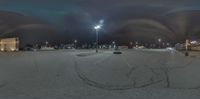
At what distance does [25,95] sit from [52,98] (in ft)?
4.04

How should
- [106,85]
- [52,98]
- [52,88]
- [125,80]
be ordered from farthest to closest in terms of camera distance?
[125,80]
[106,85]
[52,88]
[52,98]

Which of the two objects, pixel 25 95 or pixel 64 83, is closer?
pixel 25 95

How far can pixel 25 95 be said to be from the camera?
12.0 metres

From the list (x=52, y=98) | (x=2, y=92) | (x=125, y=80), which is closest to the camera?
(x=52, y=98)

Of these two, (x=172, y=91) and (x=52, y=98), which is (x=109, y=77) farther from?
(x=52, y=98)

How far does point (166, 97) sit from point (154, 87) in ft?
8.69

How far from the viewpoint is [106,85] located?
591 inches

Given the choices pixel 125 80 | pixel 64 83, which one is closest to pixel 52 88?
pixel 64 83

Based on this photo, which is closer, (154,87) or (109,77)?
(154,87)

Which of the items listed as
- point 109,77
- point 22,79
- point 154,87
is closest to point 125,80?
point 109,77

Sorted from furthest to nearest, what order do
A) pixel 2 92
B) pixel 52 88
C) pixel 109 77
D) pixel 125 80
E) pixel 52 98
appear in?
pixel 109 77 → pixel 125 80 → pixel 52 88 → pixel 2 92 → pixel 52 98

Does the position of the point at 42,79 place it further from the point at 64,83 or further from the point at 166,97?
the point at 166,97

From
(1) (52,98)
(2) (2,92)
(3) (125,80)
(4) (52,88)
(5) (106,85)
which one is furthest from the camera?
(3) (125,80)

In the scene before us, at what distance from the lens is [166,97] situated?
11.6 meters
